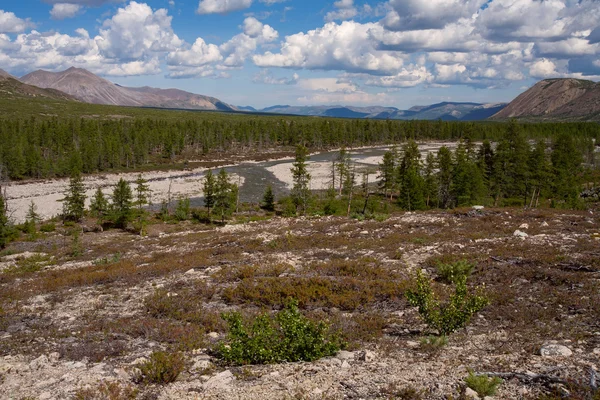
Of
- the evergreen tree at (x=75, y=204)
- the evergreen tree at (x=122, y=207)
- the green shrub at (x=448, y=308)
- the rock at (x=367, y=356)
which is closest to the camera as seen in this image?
the rock at (x=367, y=356)

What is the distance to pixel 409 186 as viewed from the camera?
183 feet

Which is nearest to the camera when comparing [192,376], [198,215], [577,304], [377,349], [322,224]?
[192,376]

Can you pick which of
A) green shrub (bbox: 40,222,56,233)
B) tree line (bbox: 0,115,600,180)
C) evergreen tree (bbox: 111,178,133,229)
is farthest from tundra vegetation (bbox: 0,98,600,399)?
tree line (bbox: 0,115,600,180)

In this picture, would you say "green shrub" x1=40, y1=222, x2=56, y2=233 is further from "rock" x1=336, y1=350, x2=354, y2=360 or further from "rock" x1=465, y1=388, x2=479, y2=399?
"rock" x1=465, y1=388, x2=479, y2=399

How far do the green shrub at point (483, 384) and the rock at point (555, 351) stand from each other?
2.15 meters

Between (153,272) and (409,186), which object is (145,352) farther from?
(409,186)

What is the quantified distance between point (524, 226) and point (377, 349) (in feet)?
57.0

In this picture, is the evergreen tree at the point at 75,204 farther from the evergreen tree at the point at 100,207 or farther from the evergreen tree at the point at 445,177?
the evergreen tree at the point at 445,177

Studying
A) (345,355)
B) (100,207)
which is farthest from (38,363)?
(100,207)

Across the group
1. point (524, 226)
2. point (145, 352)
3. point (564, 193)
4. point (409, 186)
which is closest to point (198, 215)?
point (409, 186)

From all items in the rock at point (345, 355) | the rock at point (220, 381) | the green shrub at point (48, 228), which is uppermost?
the rock at point (220, 381)

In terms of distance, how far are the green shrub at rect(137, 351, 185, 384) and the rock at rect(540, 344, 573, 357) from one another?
7662mm

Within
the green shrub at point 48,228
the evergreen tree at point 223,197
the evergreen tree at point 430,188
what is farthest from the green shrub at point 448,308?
the evergreen tree at point 430,188

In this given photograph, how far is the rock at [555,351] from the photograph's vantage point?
8.43m
